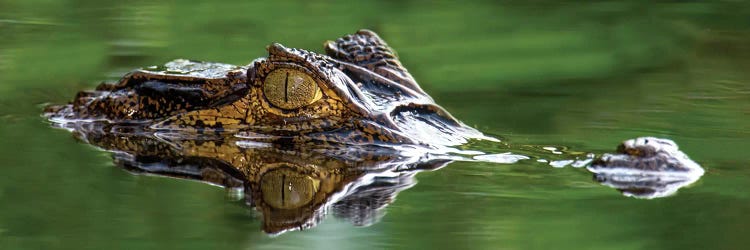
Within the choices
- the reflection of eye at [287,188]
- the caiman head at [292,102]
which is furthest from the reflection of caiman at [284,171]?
the caiman head at [292,102]

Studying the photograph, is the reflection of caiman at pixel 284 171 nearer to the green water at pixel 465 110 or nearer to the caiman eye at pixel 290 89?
the green water at pixel 465 110

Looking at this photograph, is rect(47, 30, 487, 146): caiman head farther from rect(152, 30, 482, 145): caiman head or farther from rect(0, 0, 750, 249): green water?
rect(0, 0, 750, 249): green water

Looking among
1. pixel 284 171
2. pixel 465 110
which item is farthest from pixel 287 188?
pixel 465 110

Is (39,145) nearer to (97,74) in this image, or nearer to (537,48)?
(97,74)

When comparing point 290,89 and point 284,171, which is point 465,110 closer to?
point 290,89

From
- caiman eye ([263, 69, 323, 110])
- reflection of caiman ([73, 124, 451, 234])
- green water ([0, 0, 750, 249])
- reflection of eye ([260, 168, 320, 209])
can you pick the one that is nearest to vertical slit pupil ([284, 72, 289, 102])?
caiman eye ([263, 69, 323, 110])
